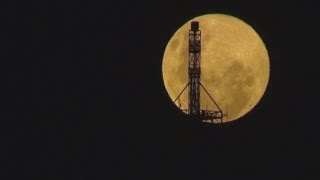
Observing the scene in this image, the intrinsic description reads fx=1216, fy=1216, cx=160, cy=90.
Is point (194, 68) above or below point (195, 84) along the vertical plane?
above

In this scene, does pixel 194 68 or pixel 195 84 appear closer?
pixel 194 68

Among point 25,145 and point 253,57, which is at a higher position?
point 253,57

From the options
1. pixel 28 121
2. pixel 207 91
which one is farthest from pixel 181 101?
pixel 28 121

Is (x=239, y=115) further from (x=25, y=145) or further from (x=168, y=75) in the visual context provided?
(x=25, y=145)

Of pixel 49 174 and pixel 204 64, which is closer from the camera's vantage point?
pixel 49 174
